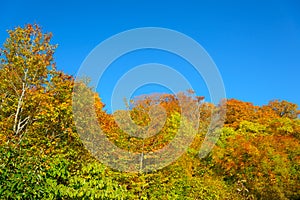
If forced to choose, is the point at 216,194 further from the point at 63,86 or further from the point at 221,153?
the point at 63,86

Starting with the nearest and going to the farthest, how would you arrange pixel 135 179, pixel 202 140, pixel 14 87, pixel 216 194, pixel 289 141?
1. pixel 135 179
2. pixel 14 87
3. pixel 216 194
4. pixel 202 140
5. pixel 289 141

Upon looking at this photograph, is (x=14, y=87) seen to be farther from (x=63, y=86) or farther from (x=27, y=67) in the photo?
(x=63, y=86)

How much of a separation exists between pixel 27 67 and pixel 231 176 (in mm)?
14027

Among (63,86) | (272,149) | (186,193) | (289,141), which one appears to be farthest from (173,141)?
(289,141)

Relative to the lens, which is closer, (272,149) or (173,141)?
(173,141)

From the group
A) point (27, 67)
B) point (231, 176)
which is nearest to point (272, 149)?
point (231, 176)

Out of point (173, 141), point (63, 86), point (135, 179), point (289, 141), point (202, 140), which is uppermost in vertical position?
point (289, 141)

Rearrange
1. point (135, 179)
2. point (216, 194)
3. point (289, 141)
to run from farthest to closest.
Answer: point (289, 141) → point (216, 194) → point (135, 179)

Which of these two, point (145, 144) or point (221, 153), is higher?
point (221, 153)

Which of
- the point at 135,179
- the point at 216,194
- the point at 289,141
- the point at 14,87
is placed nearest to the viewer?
the point at 135,179

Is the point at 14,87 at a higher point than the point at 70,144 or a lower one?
higher

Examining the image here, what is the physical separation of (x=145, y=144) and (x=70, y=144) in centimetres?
293

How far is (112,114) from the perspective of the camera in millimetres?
15703

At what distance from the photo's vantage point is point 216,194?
1723 cm
